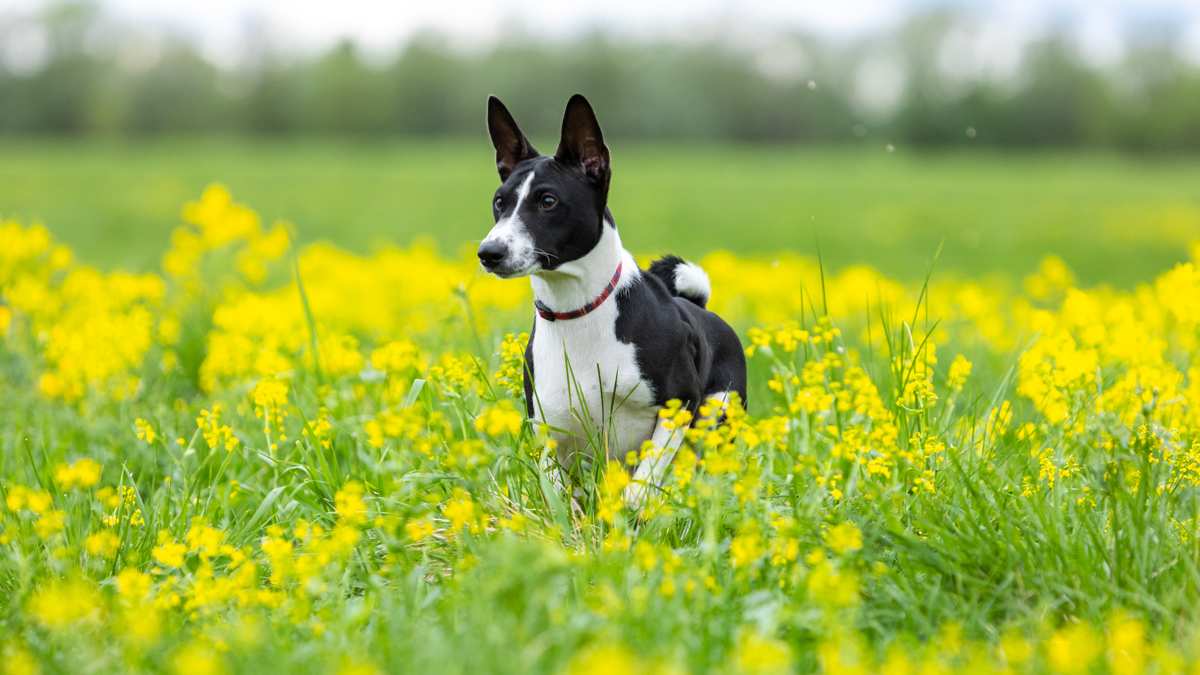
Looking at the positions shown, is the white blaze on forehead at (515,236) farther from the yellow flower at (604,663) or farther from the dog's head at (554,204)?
the yellow flower at (604,663)

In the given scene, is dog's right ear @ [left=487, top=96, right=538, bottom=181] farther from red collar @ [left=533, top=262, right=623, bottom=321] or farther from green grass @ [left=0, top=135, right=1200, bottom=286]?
green grass @ [left=0, top=135, right=1200, bottom=286]

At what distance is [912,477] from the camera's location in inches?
140

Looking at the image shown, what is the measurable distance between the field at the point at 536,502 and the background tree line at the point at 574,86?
144 feet

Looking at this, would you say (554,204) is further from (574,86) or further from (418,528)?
(574,86)

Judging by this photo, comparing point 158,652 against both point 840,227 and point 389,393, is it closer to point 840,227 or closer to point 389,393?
point 389,393

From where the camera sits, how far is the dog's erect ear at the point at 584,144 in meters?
3.53

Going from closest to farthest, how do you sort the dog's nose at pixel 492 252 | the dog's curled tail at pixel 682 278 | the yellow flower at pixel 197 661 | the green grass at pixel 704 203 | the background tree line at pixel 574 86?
1. the yellow flower at pixel 197 661
2. the dog's nose at pixel 492 252
3. the dog's curled tail at pixel 682 278
4. the green grass at pixel 704 203
5. the background tree line at pixel 574 86

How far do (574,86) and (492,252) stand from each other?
61.2 m

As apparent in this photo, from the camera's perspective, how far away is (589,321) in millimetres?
3508

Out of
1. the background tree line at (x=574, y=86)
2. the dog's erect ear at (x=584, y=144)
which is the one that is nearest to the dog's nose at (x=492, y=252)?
the dog's erect ear at (x=584, y=144)

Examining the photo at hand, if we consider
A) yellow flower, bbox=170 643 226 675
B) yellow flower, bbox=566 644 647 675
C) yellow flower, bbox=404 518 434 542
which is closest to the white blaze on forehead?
yellow flower, bbox=404 518 434 542

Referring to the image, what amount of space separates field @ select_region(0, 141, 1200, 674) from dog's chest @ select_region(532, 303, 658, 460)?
15 cm

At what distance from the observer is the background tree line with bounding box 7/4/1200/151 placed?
5591 centimetres

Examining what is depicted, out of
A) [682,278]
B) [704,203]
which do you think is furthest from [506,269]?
[704,203]
